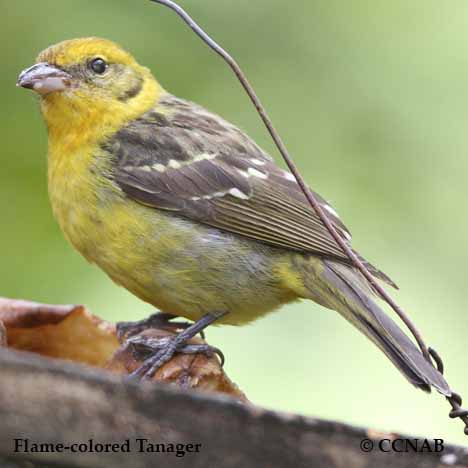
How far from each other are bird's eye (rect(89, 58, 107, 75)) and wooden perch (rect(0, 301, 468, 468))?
2417 mm

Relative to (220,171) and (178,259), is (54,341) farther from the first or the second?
(220,171)

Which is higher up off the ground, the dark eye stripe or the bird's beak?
the bird's beak

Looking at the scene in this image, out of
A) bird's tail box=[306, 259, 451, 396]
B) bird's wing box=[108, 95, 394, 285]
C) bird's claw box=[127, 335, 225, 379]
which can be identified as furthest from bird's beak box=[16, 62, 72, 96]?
bird's tail box=[306, 259, 451, 396]

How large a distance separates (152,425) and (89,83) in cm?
243

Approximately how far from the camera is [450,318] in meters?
4.25

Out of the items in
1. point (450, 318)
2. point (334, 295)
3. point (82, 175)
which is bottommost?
point (450, 318)

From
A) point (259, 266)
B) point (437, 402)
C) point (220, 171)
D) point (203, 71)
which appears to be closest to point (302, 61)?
point (203, 71)

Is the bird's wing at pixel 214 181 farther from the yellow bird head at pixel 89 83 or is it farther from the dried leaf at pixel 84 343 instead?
the dried leaf at pixel 84 343

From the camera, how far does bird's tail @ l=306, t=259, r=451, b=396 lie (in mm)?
3031

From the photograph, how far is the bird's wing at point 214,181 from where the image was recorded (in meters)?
3.77

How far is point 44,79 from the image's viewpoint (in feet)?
12.4

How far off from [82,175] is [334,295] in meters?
1.01

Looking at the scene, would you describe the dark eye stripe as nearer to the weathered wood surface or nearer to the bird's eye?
the bird's eye

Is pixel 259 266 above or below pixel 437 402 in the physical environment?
above
